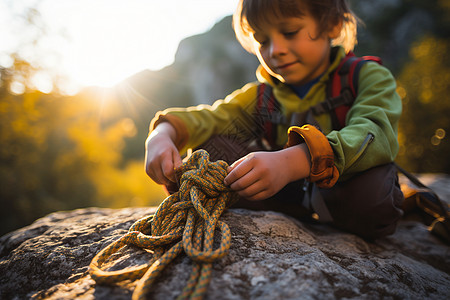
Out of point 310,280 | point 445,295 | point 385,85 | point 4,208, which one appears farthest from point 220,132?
point 4,208

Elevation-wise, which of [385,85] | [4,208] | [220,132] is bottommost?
[4,208]

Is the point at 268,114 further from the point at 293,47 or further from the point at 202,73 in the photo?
the point at 202,73

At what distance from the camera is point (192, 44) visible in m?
25.9

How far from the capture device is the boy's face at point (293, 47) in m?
1.18

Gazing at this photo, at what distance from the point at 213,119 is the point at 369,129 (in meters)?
0.90

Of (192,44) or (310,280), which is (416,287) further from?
(192,44)

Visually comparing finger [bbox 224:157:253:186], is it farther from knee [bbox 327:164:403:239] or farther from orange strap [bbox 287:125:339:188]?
knee [bbox 327:164:403:239]

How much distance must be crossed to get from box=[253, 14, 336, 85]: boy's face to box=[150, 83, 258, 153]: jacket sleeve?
34 cm

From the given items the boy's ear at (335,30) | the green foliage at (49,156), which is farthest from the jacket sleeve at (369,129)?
the green foliage at (49,156)

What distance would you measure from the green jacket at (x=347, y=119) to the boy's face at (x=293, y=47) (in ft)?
0.37

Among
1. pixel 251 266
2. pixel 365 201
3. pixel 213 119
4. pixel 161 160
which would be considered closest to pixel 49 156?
pixel 213 119

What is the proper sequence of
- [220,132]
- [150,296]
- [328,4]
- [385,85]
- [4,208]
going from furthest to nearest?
[4,208] < [220,132] < [328,4] < [385,85] < [150,296]

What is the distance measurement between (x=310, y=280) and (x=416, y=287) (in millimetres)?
448

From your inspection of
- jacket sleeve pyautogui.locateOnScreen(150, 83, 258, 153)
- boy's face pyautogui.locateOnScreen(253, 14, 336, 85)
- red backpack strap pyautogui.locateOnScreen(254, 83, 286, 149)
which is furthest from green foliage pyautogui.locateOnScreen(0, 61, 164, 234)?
boy's face pyautogui.locateOnScreen(253, 14, 336, 85)
